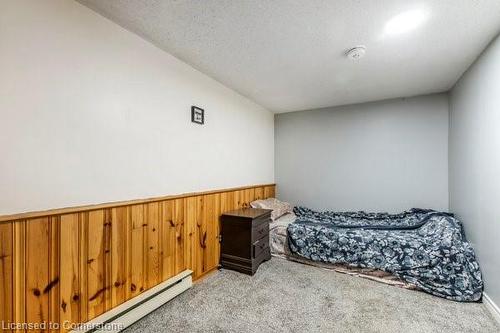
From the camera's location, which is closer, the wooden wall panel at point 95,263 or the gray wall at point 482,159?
the wooden wall panel at point 95,263

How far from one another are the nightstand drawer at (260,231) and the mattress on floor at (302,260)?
0.19m

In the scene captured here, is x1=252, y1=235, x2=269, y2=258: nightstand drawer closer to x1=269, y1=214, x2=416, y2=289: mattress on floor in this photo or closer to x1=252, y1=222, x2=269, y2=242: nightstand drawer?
x1=252, y1=222, x2=269, y2=242: nightstand drawer

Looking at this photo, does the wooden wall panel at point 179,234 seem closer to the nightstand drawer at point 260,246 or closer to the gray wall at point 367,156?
the nightstand drawer at point 260,246

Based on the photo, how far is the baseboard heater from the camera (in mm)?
1527

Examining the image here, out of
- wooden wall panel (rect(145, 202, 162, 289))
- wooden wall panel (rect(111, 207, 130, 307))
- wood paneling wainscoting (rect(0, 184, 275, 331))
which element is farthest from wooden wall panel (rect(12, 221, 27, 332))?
wooden wall panel (rect(145, 202, 162, 289))

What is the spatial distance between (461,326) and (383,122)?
105 inches

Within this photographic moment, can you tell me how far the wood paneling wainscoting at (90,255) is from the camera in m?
1.26

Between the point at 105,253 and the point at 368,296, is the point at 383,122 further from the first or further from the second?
the point at 105,253

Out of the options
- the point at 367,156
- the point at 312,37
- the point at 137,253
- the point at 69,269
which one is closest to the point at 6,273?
the point at 69,269

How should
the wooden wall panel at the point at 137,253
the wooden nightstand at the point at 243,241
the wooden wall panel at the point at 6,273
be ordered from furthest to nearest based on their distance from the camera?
1. the wooden nightstand at the point at 243,241
2. the wooden wall panel at the point at 137,253
3. the wooden wall panel at the point at 6,273

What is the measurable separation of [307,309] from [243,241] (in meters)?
0.98

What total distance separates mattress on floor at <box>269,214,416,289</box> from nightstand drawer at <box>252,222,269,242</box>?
195mm

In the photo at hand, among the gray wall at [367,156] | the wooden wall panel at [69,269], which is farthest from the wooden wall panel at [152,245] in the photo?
the gray wall at [367,156]

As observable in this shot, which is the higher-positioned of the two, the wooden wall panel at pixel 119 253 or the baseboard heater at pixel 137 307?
the wooden wall panel at pixel 119 253
